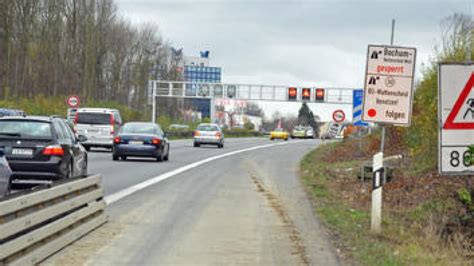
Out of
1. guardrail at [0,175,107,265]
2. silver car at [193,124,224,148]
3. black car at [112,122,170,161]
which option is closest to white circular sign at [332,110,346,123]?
silver car at [193,124,224,148]

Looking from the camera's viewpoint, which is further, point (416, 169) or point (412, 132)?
point (412, 132)

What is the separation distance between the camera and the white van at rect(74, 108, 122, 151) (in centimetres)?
3597

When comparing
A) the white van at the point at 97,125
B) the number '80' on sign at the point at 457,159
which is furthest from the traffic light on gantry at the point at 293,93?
the number '80' on sign at the point at 457,159

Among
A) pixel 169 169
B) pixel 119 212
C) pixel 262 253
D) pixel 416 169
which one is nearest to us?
pixel 262 253

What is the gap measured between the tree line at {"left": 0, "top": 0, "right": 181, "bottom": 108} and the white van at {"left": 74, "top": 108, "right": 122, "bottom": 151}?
21452mm

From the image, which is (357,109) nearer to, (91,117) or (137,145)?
(137,145)

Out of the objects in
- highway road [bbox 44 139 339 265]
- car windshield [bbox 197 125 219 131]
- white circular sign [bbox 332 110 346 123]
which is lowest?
highway road [bbox 44 139 339 265]

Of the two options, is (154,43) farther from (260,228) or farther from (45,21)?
(260,228)

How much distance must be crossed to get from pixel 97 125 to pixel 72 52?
34.3 m

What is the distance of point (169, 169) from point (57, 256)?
53.6 feet

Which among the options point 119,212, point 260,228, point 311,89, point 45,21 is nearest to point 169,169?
point 119,212

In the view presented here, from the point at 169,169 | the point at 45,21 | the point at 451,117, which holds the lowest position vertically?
the point at 169,169

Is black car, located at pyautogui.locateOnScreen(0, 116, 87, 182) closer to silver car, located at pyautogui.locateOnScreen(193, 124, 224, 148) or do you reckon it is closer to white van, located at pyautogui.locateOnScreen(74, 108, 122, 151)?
white van, located at pyautogui.locateOnScreen(74, 108, 122, 151)

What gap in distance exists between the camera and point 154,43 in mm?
87875
